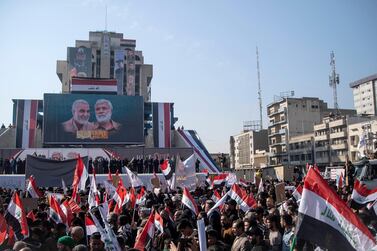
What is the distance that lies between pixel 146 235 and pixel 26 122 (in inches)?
1669

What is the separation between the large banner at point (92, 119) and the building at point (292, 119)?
41.1 meters

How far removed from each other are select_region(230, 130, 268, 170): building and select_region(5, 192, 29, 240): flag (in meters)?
79.0

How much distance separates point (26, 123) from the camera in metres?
44.9

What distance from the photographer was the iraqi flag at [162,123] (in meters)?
47.5

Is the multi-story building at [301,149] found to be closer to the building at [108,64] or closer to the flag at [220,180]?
the building at [108,64]

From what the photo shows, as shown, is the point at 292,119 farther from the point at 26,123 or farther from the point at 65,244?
the point at 65,244

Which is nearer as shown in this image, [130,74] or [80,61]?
[80,61]

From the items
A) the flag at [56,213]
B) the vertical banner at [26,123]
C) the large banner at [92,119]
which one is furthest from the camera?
the vertical banner at [26,123]

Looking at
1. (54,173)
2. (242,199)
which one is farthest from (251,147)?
(242,199)

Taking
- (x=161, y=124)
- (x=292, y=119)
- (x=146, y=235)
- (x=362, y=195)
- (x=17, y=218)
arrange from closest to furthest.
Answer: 1. (x=146, y=235)
2. (x=17, y=218)
3. (x=362, y=195)
4. (x=161, y=124)
5. (x=292, y=119)

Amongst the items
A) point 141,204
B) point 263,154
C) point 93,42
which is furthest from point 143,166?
point 93,42

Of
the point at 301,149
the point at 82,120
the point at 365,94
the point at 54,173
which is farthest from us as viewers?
the point at 365,94

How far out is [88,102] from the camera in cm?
4331

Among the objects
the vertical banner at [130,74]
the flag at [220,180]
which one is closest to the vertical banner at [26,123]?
the flag at [220,180]
